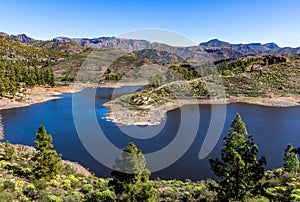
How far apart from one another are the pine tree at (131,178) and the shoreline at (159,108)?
39.0m

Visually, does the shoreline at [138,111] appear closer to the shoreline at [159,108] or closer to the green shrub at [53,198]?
the shoreline at [159,108]

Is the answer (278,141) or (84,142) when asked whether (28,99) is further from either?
(278,141)

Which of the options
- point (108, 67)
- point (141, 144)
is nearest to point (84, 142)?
point (141, 144)

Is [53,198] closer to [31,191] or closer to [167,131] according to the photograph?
[31,191]

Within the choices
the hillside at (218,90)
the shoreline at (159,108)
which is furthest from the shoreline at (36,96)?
the hillside at (218,90)

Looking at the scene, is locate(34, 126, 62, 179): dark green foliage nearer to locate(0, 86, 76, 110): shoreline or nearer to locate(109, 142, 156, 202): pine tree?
locate(109, 142, 156, 202): pine tree

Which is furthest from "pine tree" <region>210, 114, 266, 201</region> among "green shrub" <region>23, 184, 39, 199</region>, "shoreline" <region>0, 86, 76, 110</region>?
"shoreline" <region>0, 86, 76, 110</region>

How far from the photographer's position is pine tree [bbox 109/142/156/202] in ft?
60.5

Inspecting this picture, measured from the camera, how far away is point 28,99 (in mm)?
87875

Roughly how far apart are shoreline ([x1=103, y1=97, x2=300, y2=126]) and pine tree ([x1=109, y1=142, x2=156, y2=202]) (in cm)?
3903

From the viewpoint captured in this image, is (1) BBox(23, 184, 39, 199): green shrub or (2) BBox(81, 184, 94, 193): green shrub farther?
(2) BBox(81, 184, 94, 193): green shrub

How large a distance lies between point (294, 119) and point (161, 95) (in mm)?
36502

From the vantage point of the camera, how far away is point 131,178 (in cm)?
1884

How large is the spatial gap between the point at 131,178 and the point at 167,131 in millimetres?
35200
